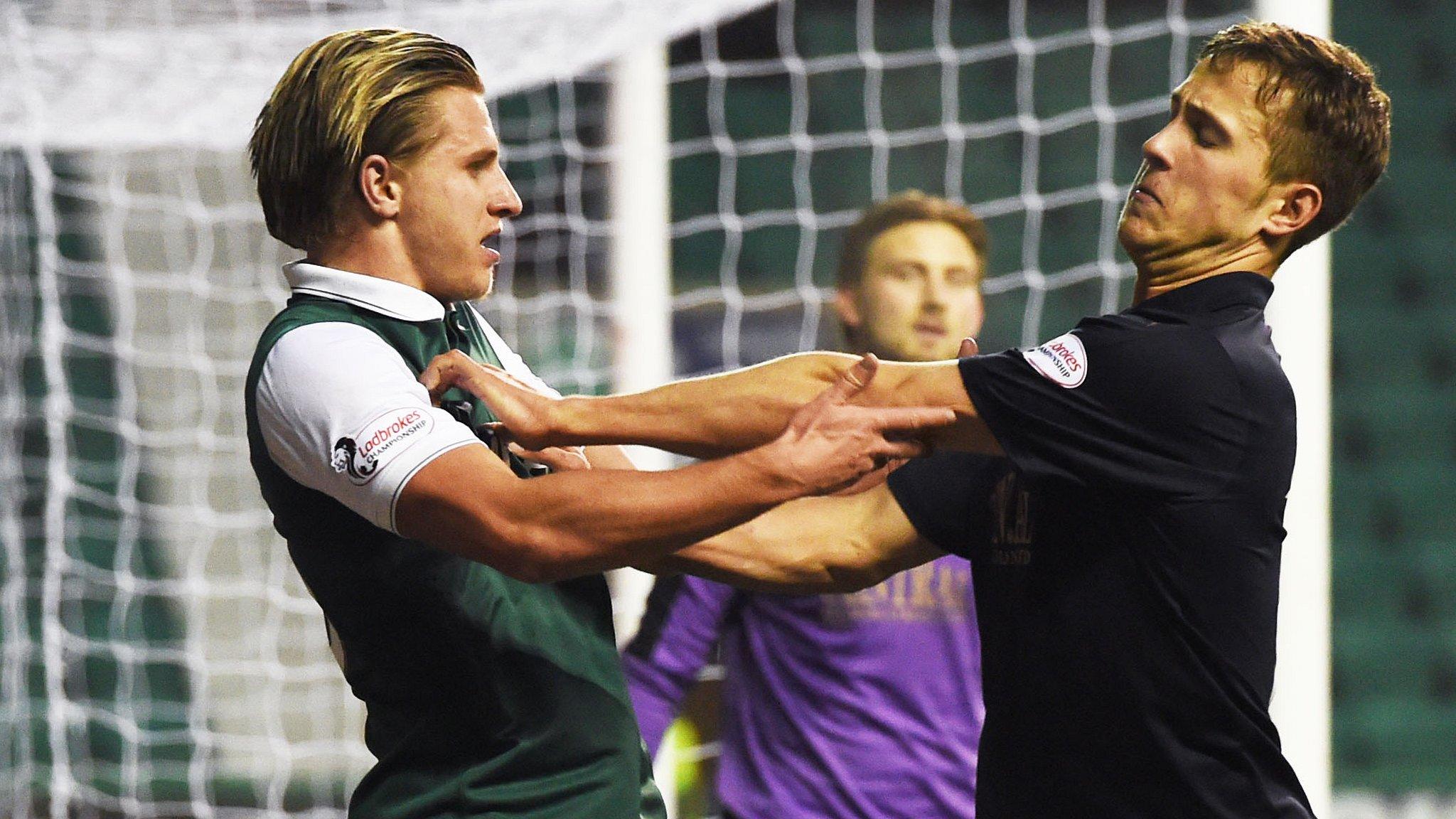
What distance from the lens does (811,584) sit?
2602 millimetres

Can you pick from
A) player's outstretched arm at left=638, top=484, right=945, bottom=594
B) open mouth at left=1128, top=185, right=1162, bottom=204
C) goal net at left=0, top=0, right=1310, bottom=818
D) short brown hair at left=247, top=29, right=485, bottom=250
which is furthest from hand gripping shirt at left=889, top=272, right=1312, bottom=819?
goal net at left=0, top=0, right=1310, bottom=818

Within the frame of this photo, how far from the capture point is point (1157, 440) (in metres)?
2.13

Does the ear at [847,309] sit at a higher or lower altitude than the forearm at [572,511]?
higher

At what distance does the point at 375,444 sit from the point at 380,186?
0.37 metres

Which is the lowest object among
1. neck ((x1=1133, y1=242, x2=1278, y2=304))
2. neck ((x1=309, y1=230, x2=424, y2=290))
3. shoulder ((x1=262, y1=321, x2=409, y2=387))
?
shoulder ((x1=262, y1=321, x2=409, y2=387))

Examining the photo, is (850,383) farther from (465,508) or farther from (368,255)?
(368,255)

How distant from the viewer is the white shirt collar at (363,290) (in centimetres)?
213

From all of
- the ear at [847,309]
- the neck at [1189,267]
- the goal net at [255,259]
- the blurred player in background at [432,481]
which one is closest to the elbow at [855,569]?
the blurred player in background at [432,481]

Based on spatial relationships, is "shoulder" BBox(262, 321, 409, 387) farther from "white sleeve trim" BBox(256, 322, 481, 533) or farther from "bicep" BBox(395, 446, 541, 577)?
"bicep" BBox(395, 446, 541, 577)

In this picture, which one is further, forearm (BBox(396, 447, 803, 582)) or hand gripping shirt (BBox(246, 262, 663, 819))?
hand gripping shirt (BBox(246, 262, 663, 819))

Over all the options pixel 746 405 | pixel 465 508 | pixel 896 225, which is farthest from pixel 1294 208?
pixel 896 225

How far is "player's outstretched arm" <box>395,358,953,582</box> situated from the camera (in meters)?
1.93

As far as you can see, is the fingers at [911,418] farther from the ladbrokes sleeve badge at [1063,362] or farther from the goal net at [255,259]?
the goal net at [255,259]

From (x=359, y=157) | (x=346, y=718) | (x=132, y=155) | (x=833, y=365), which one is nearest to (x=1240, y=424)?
(x=833, y=365)
